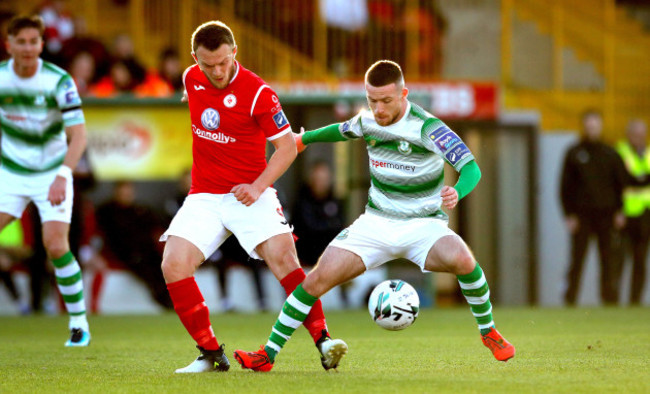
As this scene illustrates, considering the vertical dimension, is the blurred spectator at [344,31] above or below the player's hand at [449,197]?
below

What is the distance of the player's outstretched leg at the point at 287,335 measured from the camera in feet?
22.4

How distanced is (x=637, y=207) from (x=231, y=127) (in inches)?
400

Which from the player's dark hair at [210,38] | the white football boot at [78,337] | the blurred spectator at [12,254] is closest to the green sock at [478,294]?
the player's dark hair at [210,38]

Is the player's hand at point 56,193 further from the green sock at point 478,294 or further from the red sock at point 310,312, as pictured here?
the green sock at point 478,294

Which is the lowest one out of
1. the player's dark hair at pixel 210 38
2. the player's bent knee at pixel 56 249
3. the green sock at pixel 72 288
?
the green sock at pixel 72 288

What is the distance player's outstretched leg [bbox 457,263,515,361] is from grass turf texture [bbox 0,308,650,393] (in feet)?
0.35

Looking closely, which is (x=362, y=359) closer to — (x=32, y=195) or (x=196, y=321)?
(x=196, y=321)

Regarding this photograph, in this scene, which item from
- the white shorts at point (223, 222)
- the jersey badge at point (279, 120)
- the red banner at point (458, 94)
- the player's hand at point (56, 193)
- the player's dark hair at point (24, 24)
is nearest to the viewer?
the white shorts at point (223, 222)

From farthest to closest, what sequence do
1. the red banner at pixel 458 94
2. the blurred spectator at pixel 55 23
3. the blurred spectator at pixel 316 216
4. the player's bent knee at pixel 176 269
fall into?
the red banner at pixel 458 94, the blurred spectator at pixel 55 23, the blurred spectator at pixel 316 216, the player's bent knee at pixel 176 269

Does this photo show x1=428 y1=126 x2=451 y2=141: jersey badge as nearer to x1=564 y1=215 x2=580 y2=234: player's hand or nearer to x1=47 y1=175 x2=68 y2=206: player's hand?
x1=47 y1=175 x2=68 y2=206: player's hand

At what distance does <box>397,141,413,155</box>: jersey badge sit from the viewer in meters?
6.97

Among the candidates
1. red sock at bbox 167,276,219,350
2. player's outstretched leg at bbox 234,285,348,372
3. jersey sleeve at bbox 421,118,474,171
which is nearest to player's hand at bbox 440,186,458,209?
jersey sleeve at bbox 421,118,474,171

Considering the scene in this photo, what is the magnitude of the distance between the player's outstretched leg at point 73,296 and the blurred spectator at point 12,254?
571cm

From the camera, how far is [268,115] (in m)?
7.02
